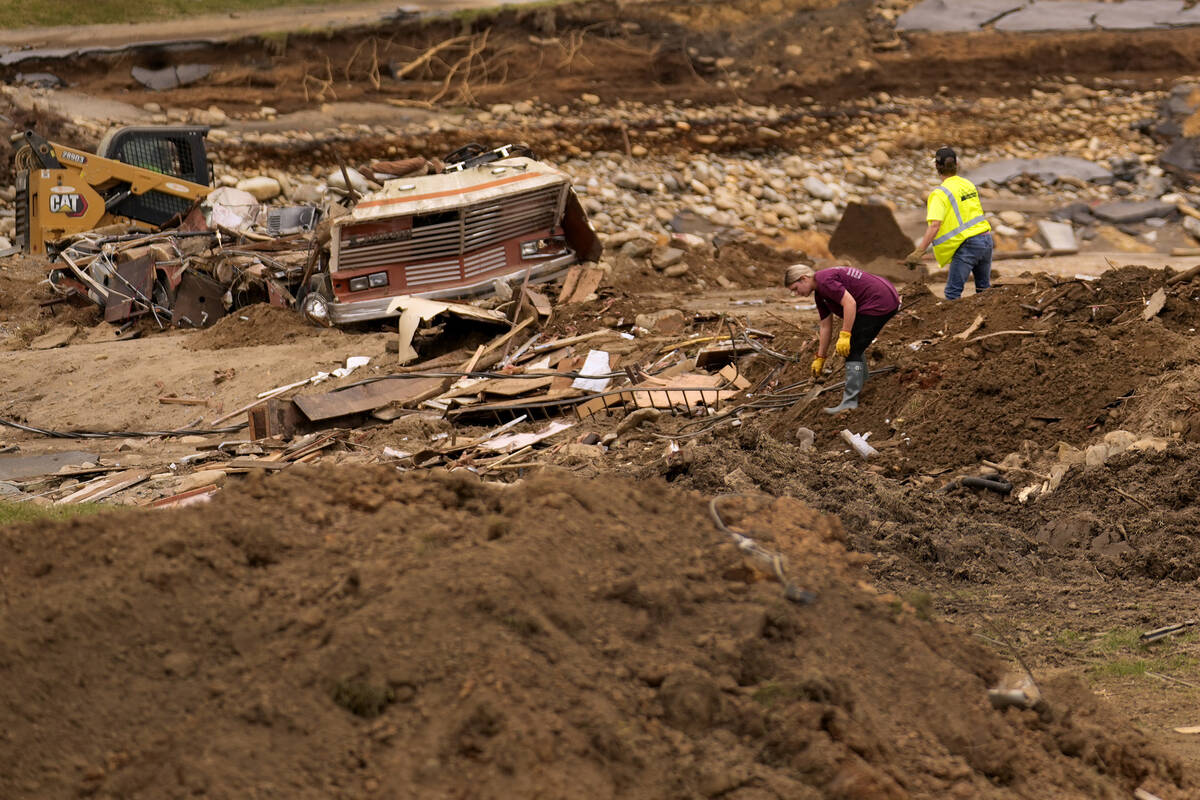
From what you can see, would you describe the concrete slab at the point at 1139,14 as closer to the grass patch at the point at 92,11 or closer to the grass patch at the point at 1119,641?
the grass patch at the point at 92,11

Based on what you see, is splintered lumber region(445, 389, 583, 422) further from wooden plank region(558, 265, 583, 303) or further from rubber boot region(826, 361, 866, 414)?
wooden plank region(558, 265, 583, 303)

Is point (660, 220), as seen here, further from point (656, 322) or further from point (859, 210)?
point (656, 322)

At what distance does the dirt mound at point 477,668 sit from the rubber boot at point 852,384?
4.71 meters

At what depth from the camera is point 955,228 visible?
35.9ft

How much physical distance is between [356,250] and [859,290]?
19.4 ft

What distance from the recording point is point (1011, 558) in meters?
7.00

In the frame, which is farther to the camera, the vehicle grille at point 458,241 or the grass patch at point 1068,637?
the vehicle grille at point 458,241

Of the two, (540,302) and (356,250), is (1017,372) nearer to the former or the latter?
(540,302)

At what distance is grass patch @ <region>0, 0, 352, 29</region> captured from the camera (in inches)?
965

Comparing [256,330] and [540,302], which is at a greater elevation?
[540,302]

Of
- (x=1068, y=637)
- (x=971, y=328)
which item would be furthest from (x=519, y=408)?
(x=1068, y=637)

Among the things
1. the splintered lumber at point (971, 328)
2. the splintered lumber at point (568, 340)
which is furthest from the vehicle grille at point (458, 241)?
the splintered lumber at point (971, 328)

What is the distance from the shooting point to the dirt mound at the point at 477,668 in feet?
11.1

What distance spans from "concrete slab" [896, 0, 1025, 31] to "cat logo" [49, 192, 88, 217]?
1798 centimetres
